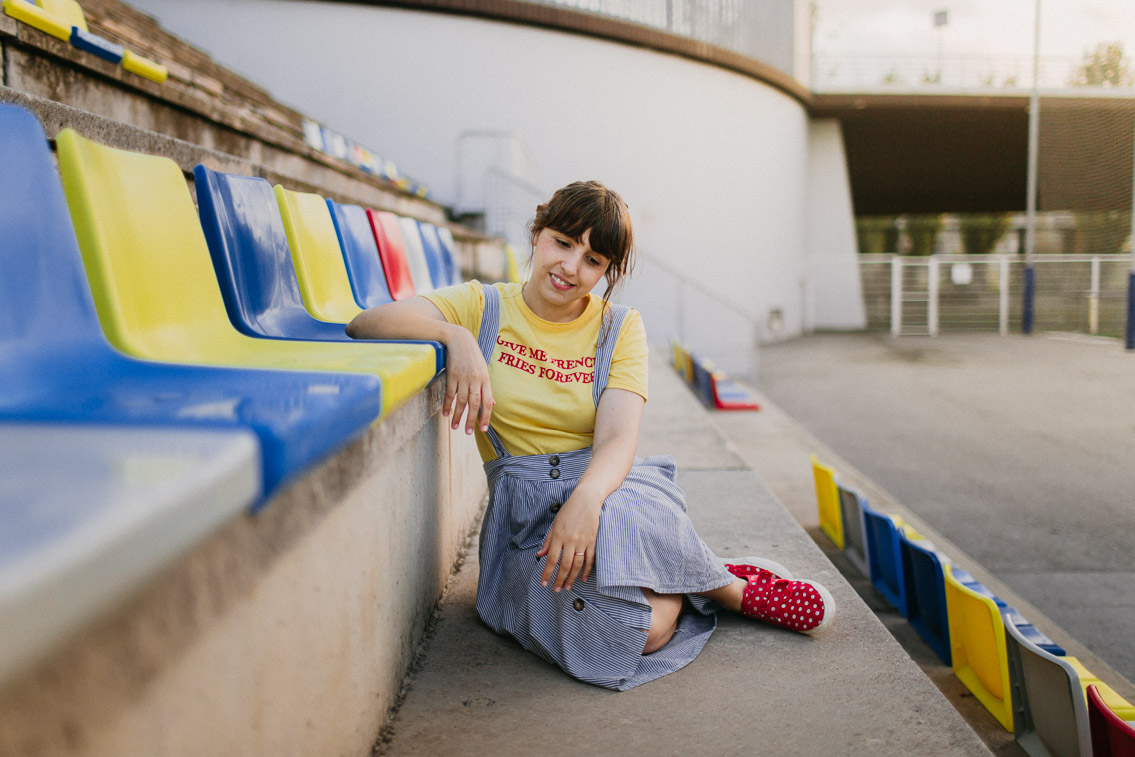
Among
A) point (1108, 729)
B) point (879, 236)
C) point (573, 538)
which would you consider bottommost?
point (1108, 729)

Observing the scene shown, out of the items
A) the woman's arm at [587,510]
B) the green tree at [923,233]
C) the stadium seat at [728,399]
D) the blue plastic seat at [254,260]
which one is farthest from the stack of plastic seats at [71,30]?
the green tree at [923,233]

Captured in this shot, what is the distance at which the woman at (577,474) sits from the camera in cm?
163

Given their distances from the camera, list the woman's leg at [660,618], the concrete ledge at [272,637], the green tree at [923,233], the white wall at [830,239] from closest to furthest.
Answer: the concrete ledge at [272,637] → the woman's leg at [660,618] → the white wall at [830,239] → the green tree at [923,233]

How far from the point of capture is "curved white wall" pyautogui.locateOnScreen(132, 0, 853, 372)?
10.4 m

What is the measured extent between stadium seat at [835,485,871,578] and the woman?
148 cm

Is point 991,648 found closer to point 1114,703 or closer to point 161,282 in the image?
point 1114,703

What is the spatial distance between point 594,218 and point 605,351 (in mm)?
302

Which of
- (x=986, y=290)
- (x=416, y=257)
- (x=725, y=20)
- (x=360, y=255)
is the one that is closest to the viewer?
(x=360, y=255)

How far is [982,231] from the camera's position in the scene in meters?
31.9

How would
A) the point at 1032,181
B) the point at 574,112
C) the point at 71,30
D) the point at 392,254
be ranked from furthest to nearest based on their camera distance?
the point at 1032,181, the point at 574,112, the point at 392,254, the point at 71,30

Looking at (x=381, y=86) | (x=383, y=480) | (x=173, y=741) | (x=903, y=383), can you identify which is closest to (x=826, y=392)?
(x=903, y=383)

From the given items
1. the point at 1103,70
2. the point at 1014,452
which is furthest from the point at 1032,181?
the point at 1014,452

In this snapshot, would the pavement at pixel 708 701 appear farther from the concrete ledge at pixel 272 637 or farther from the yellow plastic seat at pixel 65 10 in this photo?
the yellow plastic seat at pixel 65 10

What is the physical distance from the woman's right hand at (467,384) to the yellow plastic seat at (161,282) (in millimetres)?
100
